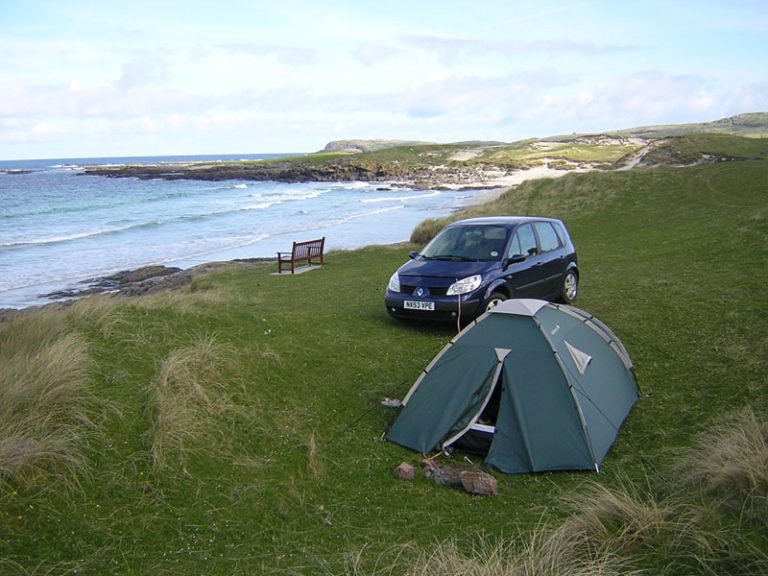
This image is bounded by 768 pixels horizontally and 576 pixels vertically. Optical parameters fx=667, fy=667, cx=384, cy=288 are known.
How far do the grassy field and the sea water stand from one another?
13.6 meters

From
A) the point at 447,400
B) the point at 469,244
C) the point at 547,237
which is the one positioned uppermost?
the point at 469,244

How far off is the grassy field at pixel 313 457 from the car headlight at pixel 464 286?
0.76m

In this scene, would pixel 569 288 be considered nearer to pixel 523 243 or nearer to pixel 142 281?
pixel 523 243

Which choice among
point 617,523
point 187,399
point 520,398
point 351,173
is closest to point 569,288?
point 520,398

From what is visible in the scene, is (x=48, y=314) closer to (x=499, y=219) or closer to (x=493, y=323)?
(x=493, y=323)

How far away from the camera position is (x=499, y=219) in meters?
11.5

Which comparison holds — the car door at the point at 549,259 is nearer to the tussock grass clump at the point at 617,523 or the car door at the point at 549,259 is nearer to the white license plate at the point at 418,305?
the white license plate at the point at 418,305

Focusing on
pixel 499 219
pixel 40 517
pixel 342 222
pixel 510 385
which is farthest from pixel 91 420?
pixel 342 222

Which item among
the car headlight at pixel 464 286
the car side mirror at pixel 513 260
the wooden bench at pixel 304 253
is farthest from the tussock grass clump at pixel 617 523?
the wooden bench at pixel 304 253

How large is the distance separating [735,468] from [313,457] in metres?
3.53

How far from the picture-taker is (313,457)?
6.27 m

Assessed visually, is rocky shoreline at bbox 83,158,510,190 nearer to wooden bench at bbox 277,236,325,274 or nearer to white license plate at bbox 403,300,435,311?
wooden bench at bbox 277,236,325,274

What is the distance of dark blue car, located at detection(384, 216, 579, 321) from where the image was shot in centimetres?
996

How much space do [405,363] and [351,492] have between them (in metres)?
3.35
